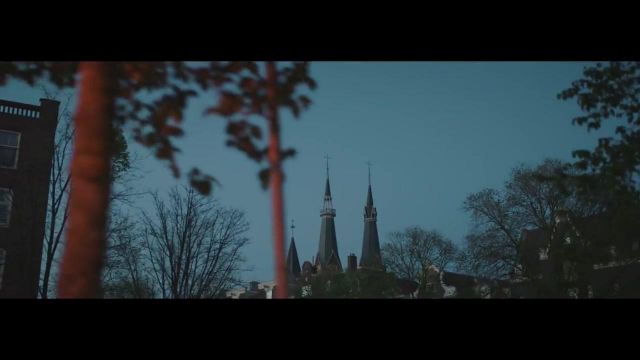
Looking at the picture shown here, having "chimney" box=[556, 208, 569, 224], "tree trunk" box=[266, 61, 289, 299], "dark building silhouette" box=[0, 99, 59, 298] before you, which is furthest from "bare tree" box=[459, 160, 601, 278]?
"dark building silhouette" box=[0, 99, 59, 298]

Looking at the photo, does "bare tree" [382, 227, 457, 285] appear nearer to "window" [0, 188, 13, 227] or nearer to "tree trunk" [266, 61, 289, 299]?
"tree trunk" [266, 61, 289, 299]

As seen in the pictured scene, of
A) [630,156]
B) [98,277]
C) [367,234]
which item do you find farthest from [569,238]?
[98,277]

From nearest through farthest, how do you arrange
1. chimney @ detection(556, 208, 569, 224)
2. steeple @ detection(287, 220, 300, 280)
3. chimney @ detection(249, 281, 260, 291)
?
steeple @ detection(287, 220, 300, 280)
chimney @ detection(249, 281, 260, 291)
chimney @ detection(556, 208, 569, 224)

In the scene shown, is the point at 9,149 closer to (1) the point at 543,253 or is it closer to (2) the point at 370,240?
(2) the point at 370,240

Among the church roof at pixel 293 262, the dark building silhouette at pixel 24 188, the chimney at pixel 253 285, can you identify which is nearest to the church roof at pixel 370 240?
the church roof at pixel 293 262

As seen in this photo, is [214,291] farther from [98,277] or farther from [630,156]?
[630,156]
